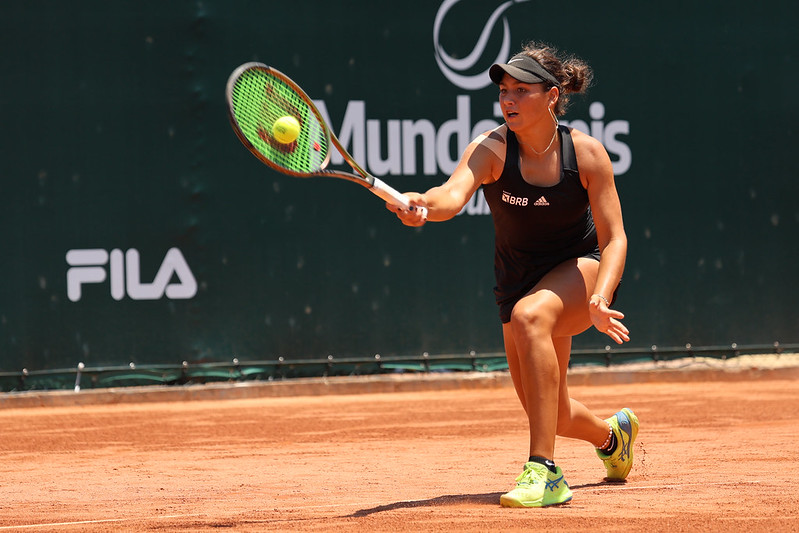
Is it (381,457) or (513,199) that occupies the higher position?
(513,199)

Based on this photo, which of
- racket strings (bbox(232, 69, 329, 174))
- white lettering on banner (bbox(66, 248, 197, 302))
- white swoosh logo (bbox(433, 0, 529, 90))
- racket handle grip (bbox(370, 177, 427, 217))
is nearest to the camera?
racket handle grip (bbox(370, 177, 427, 217))

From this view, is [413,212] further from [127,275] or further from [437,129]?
[437,129]

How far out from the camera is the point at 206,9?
28.2 feet

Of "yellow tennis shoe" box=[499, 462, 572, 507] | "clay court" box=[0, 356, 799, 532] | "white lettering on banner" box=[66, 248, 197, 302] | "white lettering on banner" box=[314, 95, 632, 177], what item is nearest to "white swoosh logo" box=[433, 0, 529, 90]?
"white lettering on banner" box=[314, 95, 632, 177]

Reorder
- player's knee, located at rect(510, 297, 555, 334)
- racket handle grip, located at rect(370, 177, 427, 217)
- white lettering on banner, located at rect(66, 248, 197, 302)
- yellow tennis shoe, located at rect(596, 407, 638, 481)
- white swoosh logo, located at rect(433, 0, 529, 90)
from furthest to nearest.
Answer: white swoosh logo, located at rect(433, 0, 529, 90)
white lettering on banner, located at rect(66, 248, 197, 302)
yellow tennis shoe, located at rect(596, 407, 638, 481)
player's knee, located at rect(510, 297, 555, 334)
racket handle grip, located at rect(370, 177, 427, 217)

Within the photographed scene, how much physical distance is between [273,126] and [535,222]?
106cm

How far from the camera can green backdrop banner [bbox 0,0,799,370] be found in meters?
8.38

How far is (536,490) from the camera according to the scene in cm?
418

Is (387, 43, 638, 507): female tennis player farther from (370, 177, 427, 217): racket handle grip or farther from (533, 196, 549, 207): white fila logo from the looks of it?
(370, 177, 427, 217): racket handle grip

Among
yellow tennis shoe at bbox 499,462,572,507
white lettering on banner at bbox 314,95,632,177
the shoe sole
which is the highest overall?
white lettering on banner at bbox 314,95,632,177

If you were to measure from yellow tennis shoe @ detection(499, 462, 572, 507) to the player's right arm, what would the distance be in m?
0.95

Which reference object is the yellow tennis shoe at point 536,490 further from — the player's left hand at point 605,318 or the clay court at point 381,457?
the player's left hand at point 605,318

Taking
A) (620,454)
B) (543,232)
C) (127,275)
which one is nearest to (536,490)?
(620,454)

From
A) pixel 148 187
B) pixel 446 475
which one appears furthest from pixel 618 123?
pixel 446 475
